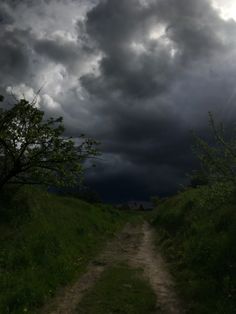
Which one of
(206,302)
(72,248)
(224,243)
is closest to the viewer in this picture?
(206,302)

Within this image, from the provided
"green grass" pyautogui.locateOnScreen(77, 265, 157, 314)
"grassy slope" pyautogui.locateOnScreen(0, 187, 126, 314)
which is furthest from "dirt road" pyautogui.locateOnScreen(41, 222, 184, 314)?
"grassy slope" pyautogui.locateOnScreen(0, 187, 126, 314)

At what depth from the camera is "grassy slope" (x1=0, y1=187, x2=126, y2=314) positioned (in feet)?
47.3

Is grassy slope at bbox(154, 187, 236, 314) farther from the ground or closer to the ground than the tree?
closer to the ground

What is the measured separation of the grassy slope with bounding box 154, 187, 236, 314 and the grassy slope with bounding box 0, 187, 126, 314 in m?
5.28

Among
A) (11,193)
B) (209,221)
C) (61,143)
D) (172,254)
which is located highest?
(61,143)

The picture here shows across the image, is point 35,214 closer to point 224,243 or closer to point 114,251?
point 114,251

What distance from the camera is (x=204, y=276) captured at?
53.5 ft

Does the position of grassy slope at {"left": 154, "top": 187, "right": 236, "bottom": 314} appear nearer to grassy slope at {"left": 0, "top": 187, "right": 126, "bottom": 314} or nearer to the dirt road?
the dirt road

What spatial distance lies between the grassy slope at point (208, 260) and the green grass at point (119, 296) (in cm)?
156

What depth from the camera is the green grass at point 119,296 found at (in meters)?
13.5

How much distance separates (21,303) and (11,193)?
1488cm

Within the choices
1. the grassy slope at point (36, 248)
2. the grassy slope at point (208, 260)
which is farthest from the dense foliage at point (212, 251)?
the grassy slope at point (36, 248)

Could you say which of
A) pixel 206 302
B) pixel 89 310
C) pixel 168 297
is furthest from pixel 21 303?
pixel 206 302

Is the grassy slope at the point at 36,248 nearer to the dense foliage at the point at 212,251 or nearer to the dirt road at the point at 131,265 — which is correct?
the dirt road at the point at 131,265
